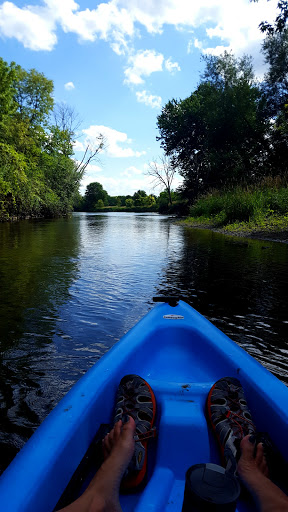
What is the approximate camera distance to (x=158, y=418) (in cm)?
152

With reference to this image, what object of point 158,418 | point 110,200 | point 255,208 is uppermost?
point 110,200

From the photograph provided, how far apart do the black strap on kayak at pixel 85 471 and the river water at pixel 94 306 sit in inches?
21.2

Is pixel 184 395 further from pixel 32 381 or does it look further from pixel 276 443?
pixel 32 381

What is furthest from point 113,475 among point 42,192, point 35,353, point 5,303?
point 42,192

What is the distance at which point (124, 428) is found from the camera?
133 cm

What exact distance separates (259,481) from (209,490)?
0.35 meters

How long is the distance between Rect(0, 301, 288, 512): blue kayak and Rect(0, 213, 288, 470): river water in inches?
22.7

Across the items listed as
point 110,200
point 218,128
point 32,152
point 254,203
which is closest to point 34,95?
point 32,152

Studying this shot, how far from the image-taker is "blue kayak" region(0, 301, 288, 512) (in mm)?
943

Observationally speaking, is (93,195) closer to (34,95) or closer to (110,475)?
(34,95)

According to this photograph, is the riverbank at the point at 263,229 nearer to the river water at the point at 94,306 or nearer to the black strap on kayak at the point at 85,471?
the river water at the point at 94,306

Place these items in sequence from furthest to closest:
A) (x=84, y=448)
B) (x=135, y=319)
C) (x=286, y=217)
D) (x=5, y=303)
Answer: (x=286, y=217), (x=5, y=303), (x=135, y=319), (x=84, y=448)

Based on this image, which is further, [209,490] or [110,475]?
[110,475]

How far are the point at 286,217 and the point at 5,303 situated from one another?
979cm
